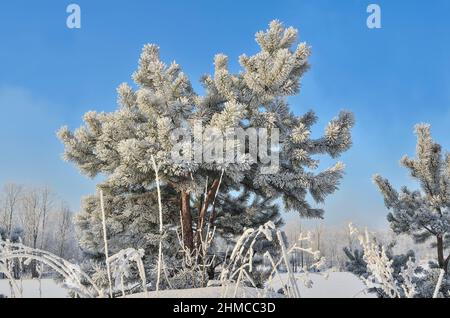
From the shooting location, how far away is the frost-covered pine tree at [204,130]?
709 cm

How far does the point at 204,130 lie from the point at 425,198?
4.85 m

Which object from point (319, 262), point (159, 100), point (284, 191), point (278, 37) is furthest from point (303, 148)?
point (319, 262)

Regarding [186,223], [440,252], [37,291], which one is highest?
[186,223]

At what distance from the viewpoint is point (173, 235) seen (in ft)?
26.8

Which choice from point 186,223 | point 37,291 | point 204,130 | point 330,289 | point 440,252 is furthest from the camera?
point 37,291

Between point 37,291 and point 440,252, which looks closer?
point 440,252

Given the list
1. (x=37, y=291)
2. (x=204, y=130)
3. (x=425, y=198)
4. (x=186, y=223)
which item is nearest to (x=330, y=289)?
(x=204, y=130)

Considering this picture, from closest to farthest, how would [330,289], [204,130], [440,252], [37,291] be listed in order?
A: [330,289]
[204,130]
[440,252]
[37,291]

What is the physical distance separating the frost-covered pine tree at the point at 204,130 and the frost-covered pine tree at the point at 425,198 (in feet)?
6.06

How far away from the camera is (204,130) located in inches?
272

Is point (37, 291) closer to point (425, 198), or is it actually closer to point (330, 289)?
point (425, 198)
